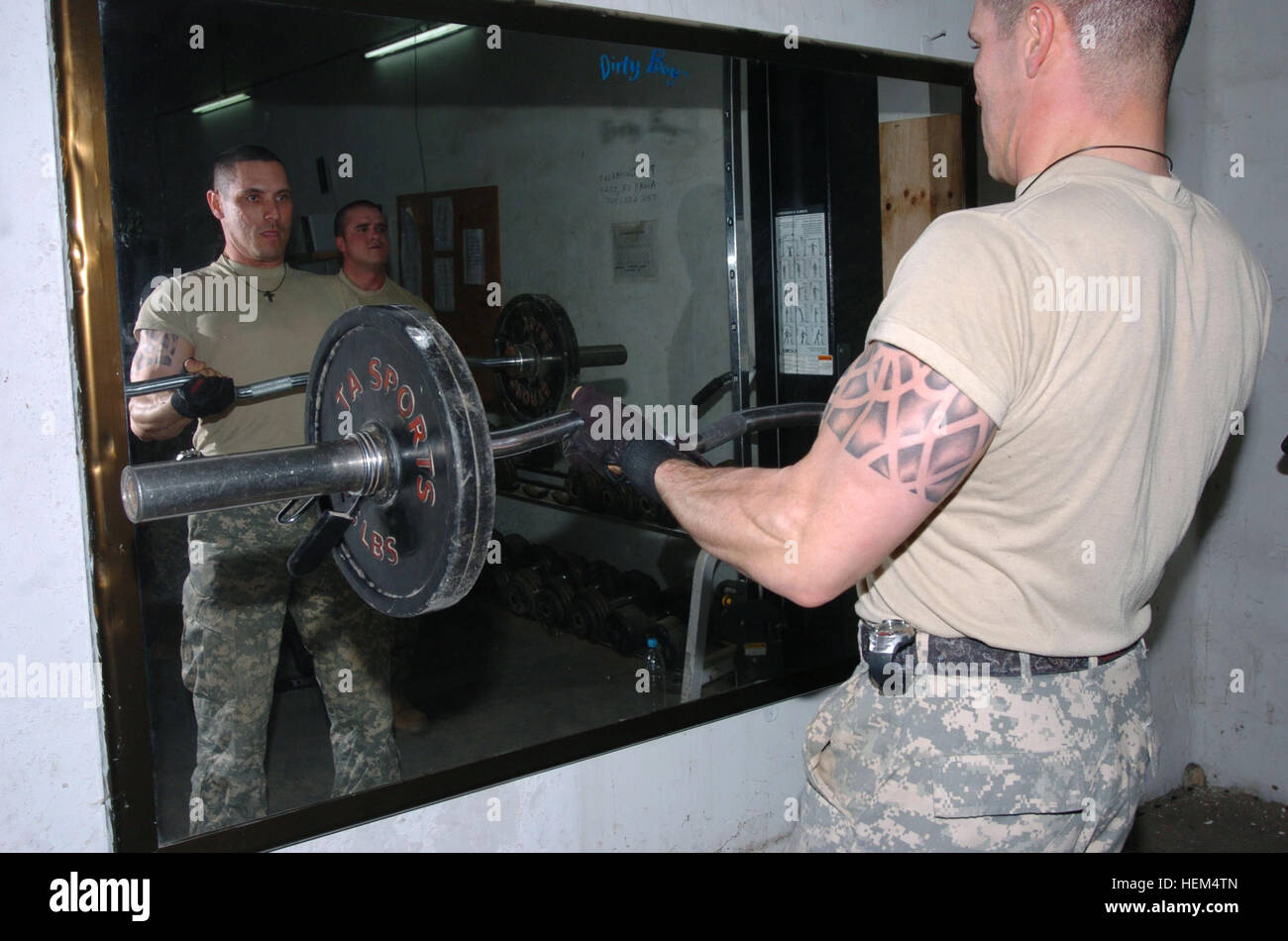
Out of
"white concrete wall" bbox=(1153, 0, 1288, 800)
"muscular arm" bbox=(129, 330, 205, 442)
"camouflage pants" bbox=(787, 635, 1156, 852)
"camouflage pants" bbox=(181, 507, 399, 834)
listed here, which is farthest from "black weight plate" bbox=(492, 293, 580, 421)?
"white concrete wall" bbox=(1153, 0, 1288, 800)

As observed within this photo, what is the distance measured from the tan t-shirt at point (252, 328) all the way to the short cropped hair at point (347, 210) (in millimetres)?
124

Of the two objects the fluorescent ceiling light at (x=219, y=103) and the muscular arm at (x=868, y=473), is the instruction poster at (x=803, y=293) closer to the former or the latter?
the fluorescent ceiling light at (x=219, y=103)

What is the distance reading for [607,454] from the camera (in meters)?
1.29

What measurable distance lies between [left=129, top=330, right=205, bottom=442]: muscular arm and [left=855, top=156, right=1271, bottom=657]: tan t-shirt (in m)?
1.05

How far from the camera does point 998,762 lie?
3.57ft

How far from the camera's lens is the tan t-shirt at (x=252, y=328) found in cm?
167

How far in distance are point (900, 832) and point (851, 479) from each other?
0.44m

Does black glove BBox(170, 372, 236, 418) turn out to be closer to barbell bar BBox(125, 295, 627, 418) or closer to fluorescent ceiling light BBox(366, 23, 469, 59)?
barbell bar BBox(125, 295, 627, 418)

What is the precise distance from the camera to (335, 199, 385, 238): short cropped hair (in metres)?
2.10

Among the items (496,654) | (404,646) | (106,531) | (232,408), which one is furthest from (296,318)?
(496,654)

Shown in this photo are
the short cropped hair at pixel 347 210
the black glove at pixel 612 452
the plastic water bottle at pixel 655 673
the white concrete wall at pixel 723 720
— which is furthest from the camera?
the plastic water bottle at pixel 655 673

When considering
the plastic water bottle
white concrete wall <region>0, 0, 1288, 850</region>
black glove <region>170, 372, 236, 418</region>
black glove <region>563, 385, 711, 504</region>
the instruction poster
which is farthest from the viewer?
the plastic water bottle

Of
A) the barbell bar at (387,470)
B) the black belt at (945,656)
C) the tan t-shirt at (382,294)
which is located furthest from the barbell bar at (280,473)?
the tan t-shirt at (382,294)

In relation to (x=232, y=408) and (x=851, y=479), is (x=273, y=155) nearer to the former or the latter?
(x=232, y=408)
